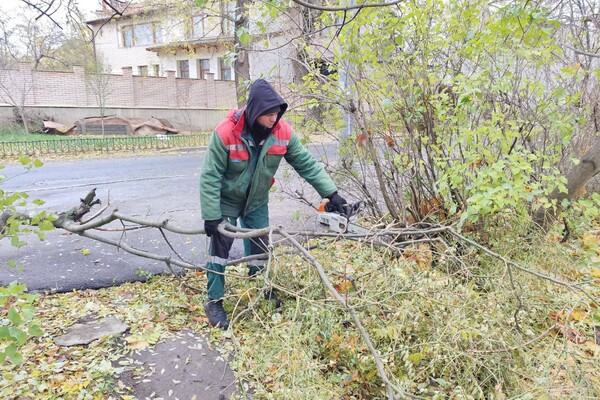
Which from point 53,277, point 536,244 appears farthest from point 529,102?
point 53,277

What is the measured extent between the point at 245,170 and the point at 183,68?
103 feet

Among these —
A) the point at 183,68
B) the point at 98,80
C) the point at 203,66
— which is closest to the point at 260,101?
the point at 98,80

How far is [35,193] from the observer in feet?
25.9

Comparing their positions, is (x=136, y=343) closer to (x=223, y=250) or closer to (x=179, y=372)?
(x=179, y=372)

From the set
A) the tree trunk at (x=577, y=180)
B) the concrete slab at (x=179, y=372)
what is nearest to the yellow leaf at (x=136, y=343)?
the concrete slab at (x=179, y=372)

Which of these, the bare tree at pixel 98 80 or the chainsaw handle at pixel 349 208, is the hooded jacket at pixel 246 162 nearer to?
the chainsaw handle at pixel 349 208

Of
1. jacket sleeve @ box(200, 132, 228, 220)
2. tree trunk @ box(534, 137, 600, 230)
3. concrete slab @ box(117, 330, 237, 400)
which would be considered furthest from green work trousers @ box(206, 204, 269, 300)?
tree trunk @ box(534, 137, 600, 230)

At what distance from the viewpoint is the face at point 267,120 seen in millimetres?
2947

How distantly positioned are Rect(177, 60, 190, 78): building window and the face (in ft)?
102

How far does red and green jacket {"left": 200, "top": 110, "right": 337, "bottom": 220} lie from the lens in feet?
9.73

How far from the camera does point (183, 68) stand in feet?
105

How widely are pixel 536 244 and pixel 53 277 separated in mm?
4410

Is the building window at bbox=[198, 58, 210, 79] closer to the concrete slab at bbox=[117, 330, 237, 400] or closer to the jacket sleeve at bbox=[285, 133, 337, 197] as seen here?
the jacket sleeve at bbox=[285, 133, 337, 197]

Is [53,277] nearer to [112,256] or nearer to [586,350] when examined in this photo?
[112,256]
